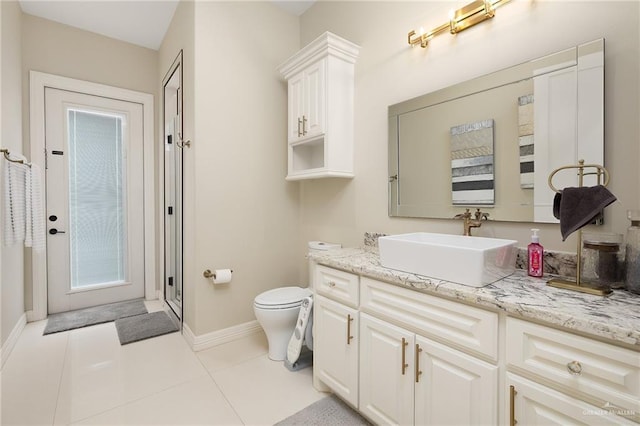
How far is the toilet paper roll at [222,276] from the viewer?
233 centimetres

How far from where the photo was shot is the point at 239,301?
8.33 ft

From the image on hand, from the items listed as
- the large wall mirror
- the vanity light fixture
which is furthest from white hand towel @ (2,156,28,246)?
the vanity light fixture

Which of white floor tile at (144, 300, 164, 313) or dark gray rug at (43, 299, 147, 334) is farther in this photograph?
white floor tile at (144, 300, 164, 313)

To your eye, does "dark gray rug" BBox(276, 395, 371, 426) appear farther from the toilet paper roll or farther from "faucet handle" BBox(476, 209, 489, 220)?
"faucet handle" BBox(476, 209, 489, 220)

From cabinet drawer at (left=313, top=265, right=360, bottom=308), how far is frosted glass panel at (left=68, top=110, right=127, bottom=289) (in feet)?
8.93

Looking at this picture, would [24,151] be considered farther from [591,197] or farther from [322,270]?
[591,197]

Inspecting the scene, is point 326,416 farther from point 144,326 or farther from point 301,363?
point 144,326

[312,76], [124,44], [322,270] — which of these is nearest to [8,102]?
[124,44]

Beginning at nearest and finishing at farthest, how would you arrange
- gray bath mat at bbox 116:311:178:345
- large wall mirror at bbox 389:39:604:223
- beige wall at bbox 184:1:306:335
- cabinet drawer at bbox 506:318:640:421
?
cabinet drawer at bbox 506:318:640:421
large wall mirror at bbox 389:39:604:223
beige wall at bbox 184:1:306:335
gray bath mat at bbox 116:311:178:345

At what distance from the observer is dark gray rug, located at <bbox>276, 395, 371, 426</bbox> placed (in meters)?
1.55

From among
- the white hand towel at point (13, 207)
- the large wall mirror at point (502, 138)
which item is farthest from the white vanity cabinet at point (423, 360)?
the white hand towel at point (13, 207)

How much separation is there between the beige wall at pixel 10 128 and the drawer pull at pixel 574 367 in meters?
3.11

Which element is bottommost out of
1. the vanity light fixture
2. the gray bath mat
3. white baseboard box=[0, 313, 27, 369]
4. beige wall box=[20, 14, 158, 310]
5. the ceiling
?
the gray bath mat

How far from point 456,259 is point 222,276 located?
177 centimetres
